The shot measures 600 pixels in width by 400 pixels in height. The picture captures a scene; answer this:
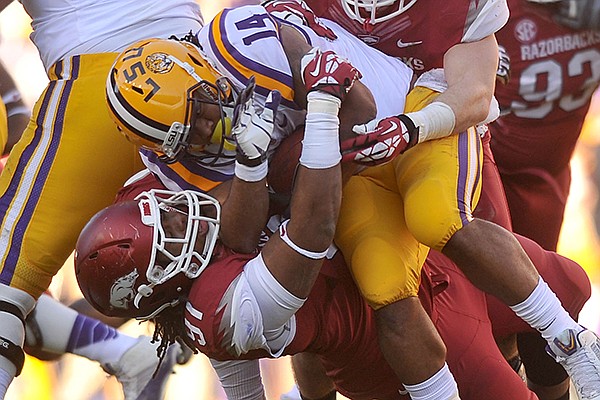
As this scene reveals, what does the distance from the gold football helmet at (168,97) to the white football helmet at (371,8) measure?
0.34 m

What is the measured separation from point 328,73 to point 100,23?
0.67 meters

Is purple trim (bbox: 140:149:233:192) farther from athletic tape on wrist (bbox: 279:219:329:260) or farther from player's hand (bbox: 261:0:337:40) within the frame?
player's hand (bbox: 261:0:337:40)

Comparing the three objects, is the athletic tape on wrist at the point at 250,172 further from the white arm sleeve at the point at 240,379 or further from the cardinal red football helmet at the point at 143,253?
the white arm sleeve at the point at 240,379

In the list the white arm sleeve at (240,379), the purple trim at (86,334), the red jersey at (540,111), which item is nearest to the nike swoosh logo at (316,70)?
the white arm sleeve at (240,379)

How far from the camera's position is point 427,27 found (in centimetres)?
228

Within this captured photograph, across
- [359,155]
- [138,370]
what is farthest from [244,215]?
[138,370]

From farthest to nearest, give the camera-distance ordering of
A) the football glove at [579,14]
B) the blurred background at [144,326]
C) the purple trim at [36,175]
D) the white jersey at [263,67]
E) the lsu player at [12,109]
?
the blurred background at [144,326] → the lsu player at [12,109] → the football glove at [579,14] → the purple trim at [36,175] → the white jersey at [263,67]

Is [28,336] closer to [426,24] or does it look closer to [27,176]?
[27,176]

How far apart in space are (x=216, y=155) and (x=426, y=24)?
48cm

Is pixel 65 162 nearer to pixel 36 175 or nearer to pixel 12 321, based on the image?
pixel 36 175

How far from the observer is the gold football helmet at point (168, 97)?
205 cm

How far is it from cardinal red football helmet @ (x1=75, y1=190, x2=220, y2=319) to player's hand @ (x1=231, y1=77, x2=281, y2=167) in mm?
138

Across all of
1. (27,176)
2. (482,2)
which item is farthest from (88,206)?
(482,2)

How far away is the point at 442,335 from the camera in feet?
7.71
